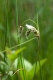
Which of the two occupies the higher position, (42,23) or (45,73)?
(42,23)

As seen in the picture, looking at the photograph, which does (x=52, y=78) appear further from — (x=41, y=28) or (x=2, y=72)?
(x=41, y=28)

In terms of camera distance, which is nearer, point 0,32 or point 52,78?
point 52,78

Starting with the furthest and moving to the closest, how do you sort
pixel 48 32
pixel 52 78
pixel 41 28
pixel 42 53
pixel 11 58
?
pixel 48 32 < pixel 41 28 < pixel 42 53 < pixel 52 78 < pixel 11 58

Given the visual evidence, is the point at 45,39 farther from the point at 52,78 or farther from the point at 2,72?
the point at 2,72

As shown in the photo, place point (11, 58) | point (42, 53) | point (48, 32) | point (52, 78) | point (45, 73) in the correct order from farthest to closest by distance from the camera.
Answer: point (48, 32)
point (42, 53)
point (45, 73)
point (52, 78)
point (11, 58)

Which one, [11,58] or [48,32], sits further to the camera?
[48,32]

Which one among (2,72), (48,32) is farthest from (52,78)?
(48,32)

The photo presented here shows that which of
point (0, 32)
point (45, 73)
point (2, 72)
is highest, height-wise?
point (0, 32)

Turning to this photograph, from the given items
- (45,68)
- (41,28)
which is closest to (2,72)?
(45,68)

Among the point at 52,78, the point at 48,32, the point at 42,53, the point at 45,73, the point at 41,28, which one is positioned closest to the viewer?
the point at 52,78
